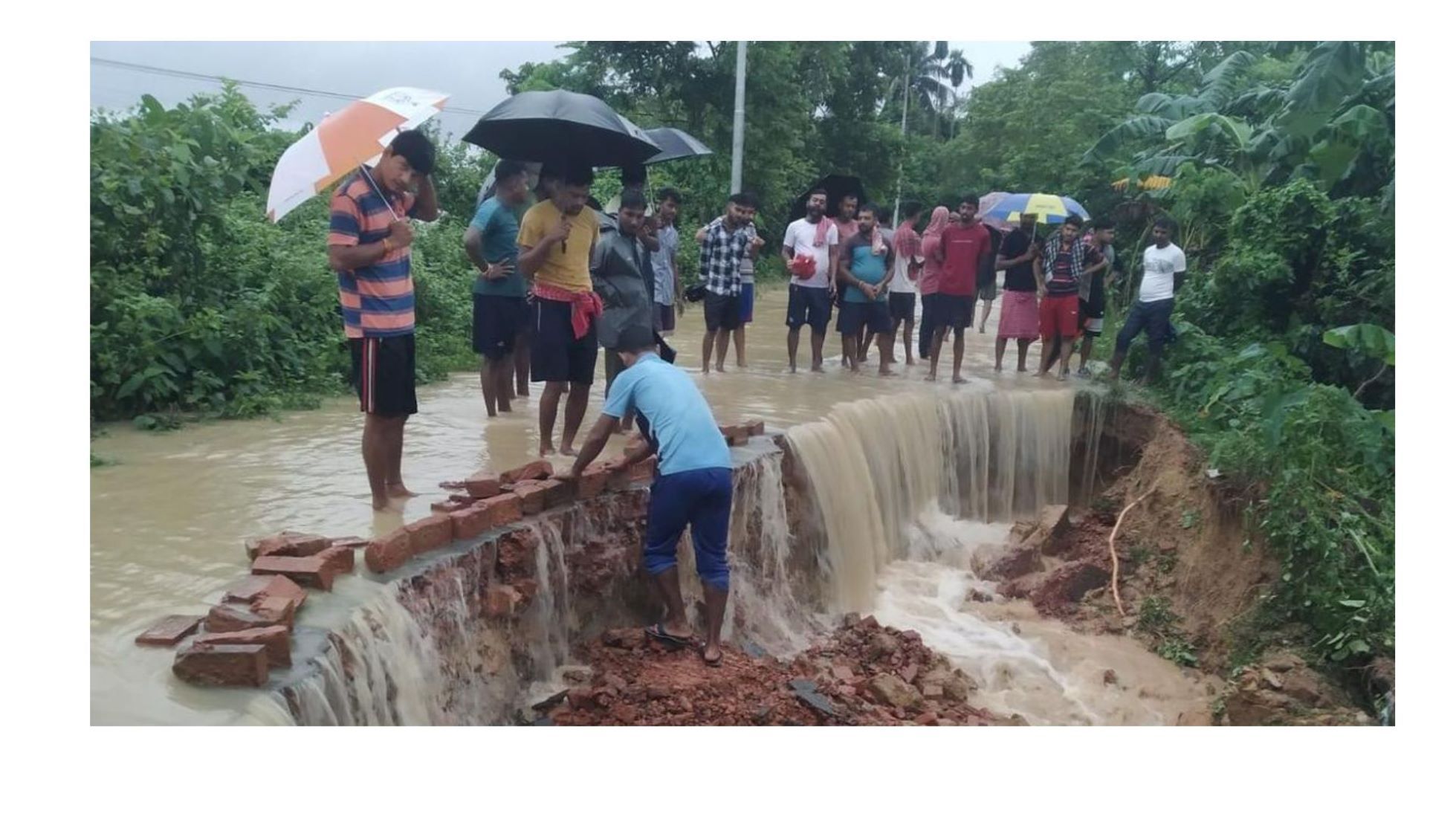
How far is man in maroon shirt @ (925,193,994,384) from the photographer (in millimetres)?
9719

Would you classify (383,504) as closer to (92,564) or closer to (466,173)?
(92,564)

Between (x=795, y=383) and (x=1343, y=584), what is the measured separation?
4.57 meters

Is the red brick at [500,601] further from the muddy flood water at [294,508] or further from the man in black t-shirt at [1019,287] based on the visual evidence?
the man in black t-shirt at [1019,287]

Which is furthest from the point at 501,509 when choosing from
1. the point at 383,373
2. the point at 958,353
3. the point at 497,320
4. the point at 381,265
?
the point at 958,353

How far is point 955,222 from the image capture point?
32.0ft

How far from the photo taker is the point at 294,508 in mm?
5441

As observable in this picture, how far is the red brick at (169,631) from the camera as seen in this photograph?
3820 millimetres

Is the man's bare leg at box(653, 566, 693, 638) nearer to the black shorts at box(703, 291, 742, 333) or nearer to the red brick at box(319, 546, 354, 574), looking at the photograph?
the red brick at box(319, 546, 354, 574)

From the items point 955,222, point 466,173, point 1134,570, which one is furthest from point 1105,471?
point 466,173

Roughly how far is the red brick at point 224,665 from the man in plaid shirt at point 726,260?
6.03 meters

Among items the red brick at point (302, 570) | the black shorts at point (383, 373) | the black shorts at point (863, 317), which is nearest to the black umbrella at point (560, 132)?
the black shorts at point (383, 373)

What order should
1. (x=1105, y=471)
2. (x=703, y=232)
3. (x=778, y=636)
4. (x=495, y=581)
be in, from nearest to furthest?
(x=495, y=581) → (x=778, y=636) → (x=703, y=232) → (x=1105, y=471)

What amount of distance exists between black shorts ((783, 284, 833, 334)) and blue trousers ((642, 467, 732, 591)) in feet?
15.7

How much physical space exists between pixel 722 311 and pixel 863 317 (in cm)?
136
